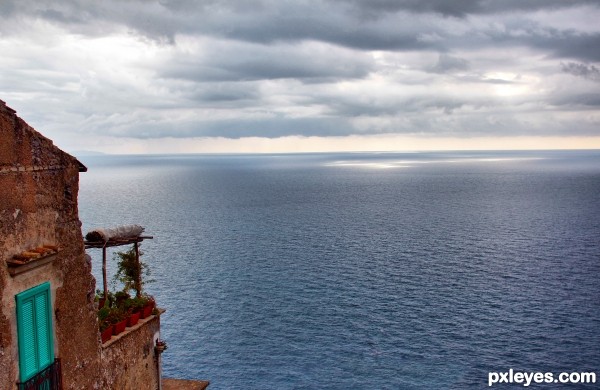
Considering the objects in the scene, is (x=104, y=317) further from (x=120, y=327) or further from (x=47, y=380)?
(x=47, y=380)

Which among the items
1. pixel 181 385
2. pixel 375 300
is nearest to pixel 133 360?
pixel 181 385

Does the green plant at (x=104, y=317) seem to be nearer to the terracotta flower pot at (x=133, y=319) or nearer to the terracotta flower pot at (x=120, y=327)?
the terracotta flower pot at (x=120, y=327)

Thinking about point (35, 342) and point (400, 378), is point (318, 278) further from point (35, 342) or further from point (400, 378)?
point (35, 342)

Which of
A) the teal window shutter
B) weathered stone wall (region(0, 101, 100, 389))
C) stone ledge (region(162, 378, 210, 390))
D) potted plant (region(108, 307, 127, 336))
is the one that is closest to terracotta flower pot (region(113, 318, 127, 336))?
potted plant (region(108, 307, 127, 336))

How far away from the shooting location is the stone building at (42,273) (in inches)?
575

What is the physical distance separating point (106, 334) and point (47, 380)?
5220mm

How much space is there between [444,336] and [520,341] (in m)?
7.40

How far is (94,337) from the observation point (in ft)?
60.6

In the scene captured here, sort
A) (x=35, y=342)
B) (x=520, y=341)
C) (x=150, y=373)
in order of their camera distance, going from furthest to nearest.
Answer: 1. (x=520, y=341)
2. (x=150, y=373)
3. (x=35, y=342)

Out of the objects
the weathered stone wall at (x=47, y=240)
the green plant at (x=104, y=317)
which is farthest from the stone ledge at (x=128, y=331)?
the weathered stone wall at (x=47, y=240)

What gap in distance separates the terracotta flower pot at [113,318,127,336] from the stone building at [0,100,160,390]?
2330 millimetres

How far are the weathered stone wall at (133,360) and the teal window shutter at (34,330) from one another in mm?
4198

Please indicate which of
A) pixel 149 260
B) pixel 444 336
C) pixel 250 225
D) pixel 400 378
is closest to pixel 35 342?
pixel 400 378

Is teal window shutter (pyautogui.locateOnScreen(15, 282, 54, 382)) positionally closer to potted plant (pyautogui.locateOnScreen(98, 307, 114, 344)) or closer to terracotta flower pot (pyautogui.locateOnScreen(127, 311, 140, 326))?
potted plant (pyautogui.locateOnScreen(98, 307, 114, 344))
